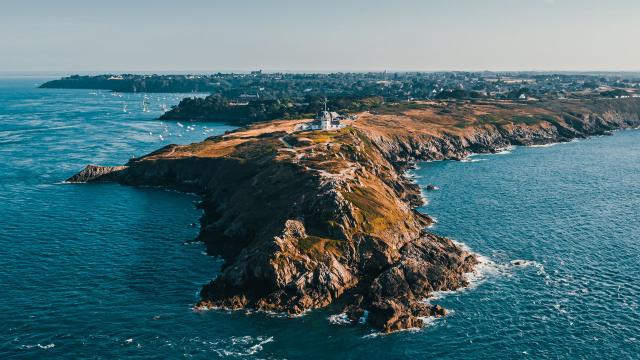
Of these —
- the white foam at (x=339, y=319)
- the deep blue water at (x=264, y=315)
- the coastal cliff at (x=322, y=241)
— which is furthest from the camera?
the coastal cliff at (x=322, y=241)

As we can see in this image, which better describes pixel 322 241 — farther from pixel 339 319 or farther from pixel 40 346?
pixel 40 346

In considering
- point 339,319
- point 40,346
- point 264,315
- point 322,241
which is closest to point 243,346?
point 264,315

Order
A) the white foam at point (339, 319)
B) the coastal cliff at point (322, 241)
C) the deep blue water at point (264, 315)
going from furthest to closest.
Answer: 1. the coastal cliff at point (322, 241)
2. the white foam at point (339, 319)
3. the deep blue water at point (264, 315)

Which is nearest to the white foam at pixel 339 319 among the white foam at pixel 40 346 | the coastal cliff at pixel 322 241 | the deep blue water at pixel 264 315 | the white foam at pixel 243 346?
the coastal cliff at pixel 322 241

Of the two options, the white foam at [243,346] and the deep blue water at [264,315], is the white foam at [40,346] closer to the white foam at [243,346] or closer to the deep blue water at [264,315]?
the deep blue water at [264,315]

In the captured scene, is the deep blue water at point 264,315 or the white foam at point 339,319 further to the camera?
the white foam at point 339,319

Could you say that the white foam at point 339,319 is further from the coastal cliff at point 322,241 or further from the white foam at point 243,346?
the white foam at point 243,346

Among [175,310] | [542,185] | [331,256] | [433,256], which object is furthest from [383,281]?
[542,185]

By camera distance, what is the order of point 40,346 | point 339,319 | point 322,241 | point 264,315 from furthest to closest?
1. point 322,241
2. point 264,315
3. point 339,319
4. point 40,346

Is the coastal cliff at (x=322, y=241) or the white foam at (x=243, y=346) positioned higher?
the coastal cliff at (x=322, y=241)

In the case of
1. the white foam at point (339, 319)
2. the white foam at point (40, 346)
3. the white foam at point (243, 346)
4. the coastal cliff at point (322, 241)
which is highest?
the coastal cliff at point (322, 241)
